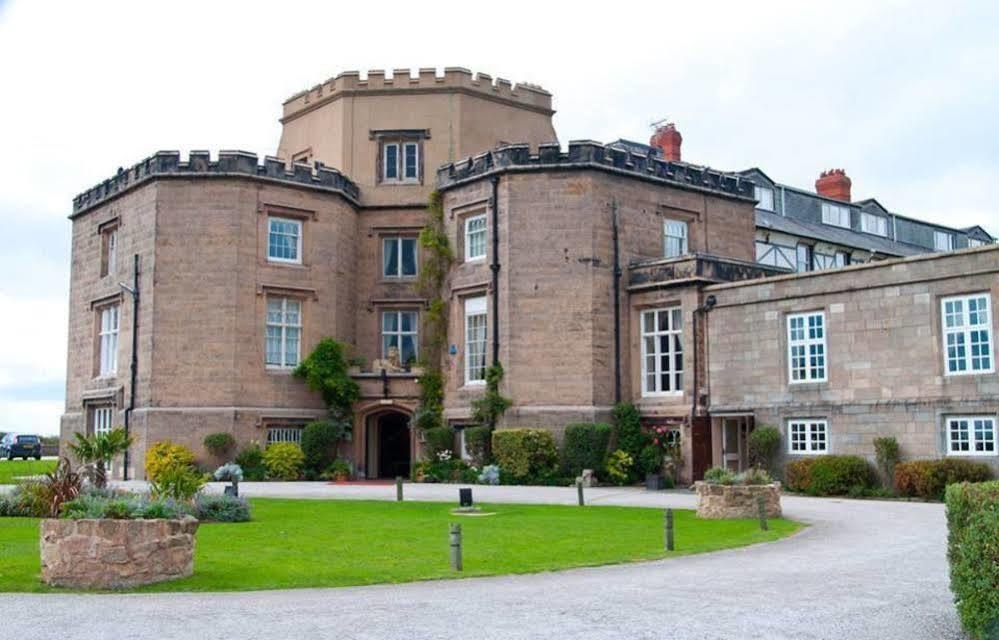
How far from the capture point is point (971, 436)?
76.5 ft

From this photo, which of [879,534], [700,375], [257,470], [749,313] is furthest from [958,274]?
[257,470]

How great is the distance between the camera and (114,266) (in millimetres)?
34406

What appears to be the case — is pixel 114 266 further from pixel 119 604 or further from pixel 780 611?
pixel 780 611

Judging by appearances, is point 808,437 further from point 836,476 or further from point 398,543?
point 398,543

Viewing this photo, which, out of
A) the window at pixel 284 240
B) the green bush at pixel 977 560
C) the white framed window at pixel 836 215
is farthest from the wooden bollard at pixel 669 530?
the white framed window at pixel 836 215

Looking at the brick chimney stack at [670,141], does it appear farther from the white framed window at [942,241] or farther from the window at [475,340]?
the white framed window at [942,241]

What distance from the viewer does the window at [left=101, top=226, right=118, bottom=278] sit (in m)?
34.5

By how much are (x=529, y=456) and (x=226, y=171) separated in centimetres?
1259

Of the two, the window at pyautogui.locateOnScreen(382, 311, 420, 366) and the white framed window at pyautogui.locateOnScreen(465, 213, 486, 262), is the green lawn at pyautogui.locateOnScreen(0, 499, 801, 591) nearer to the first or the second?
the white framed window at pyautogui.locateOnScreen(465, 213, 486, 262)

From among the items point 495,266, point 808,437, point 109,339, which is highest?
point 495,266

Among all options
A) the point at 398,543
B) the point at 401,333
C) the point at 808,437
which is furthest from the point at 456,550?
the point at 401,333

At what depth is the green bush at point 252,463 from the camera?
3062cm

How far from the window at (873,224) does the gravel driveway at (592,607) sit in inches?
1344

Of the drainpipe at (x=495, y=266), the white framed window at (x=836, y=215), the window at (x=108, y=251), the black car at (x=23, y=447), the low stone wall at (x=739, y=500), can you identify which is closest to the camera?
the low stone wall at (x=739, y=500)
